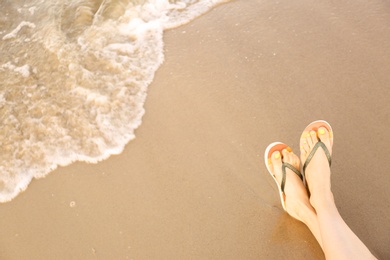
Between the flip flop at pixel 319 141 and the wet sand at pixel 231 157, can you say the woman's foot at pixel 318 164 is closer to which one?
the flip flop at pixel 319 141

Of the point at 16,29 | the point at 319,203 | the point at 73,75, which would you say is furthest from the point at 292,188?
the point at 16,29

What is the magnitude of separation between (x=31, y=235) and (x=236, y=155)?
1.23 meters

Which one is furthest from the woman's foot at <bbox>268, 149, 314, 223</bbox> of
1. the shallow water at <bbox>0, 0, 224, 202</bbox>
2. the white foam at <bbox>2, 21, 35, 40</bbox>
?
the white foam at <bbox>2, 21, 35, 40</bbox>

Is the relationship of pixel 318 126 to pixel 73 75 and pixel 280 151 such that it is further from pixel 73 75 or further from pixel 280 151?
pixel 73 75

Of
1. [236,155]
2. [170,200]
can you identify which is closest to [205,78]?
[236,155]

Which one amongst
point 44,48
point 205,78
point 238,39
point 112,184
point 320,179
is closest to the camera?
point 320,179

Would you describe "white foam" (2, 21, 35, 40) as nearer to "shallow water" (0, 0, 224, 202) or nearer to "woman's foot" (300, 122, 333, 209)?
"shallow water" (0, 0, 224, 202)

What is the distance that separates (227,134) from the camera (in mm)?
2506

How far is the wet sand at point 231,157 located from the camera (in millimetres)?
2143

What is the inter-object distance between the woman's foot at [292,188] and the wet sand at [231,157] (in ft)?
0.22

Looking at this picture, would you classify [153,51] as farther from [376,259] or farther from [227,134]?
[376,259]

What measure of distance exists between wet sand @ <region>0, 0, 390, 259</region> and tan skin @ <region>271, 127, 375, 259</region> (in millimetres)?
84

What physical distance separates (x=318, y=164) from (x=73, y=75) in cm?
186

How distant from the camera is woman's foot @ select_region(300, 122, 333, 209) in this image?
2.13 m
